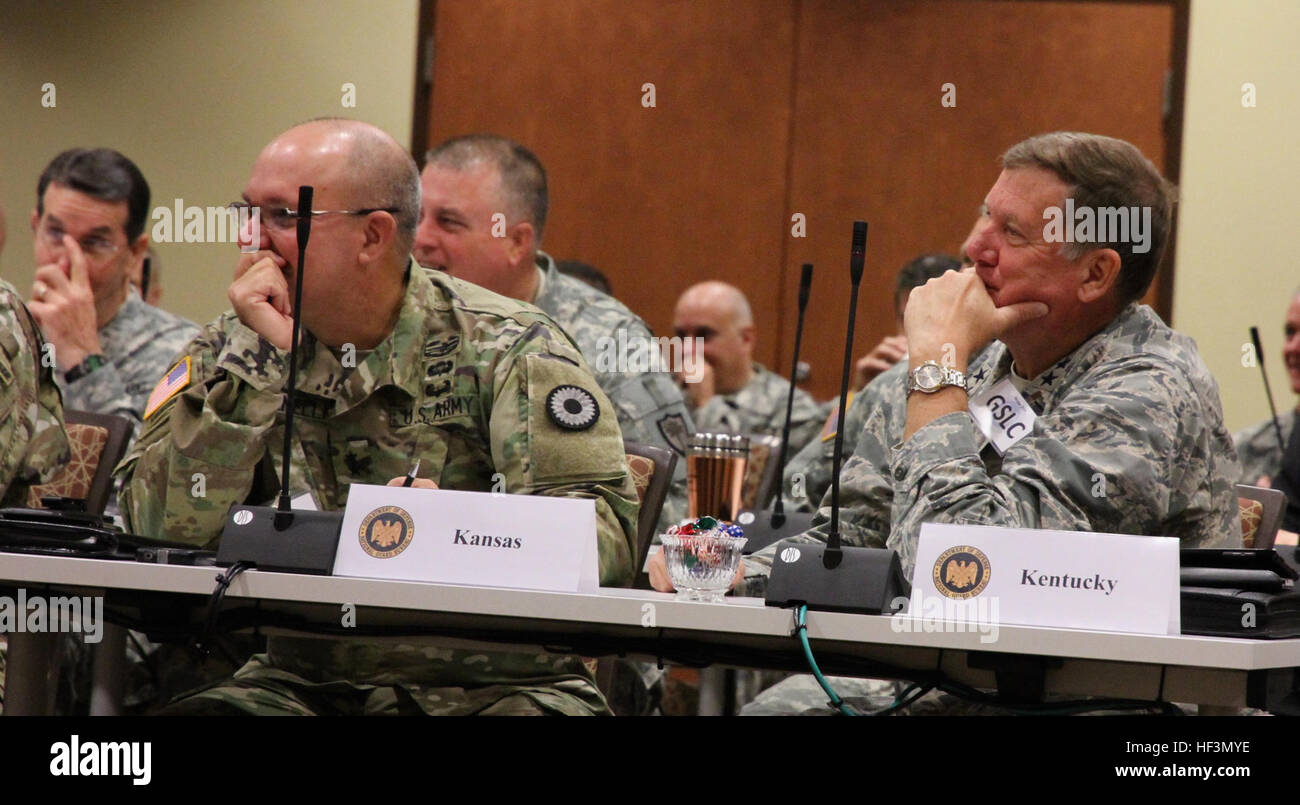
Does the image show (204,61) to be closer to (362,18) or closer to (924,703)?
(362,18)

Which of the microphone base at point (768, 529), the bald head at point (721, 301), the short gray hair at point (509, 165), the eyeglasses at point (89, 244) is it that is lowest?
the microphone base at point (768, 529)

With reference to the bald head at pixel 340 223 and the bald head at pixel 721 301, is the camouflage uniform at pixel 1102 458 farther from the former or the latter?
the bald head at pixel 721 301

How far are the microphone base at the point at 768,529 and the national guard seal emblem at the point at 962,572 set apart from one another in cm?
95

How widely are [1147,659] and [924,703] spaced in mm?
680

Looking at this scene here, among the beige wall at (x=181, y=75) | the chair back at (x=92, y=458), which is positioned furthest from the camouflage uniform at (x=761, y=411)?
the chair back at (x=92, y=458)

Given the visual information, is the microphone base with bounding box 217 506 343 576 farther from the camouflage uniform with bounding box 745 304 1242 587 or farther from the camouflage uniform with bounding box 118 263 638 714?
the camouflage uniform with bounding box 745 304 1242 587

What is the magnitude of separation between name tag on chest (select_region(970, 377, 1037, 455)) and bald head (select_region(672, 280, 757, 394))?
3337 mm

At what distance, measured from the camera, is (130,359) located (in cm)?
382

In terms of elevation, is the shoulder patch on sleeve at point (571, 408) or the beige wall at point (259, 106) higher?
the beige wall at point (259, 106)

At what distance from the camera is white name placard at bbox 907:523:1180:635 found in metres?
1.48

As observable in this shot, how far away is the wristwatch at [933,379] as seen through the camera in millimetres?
2018

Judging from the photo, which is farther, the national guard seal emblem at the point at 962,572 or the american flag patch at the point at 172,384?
the american flag patch at the point at 172,384

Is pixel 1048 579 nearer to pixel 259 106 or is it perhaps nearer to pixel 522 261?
pixel 522 261
